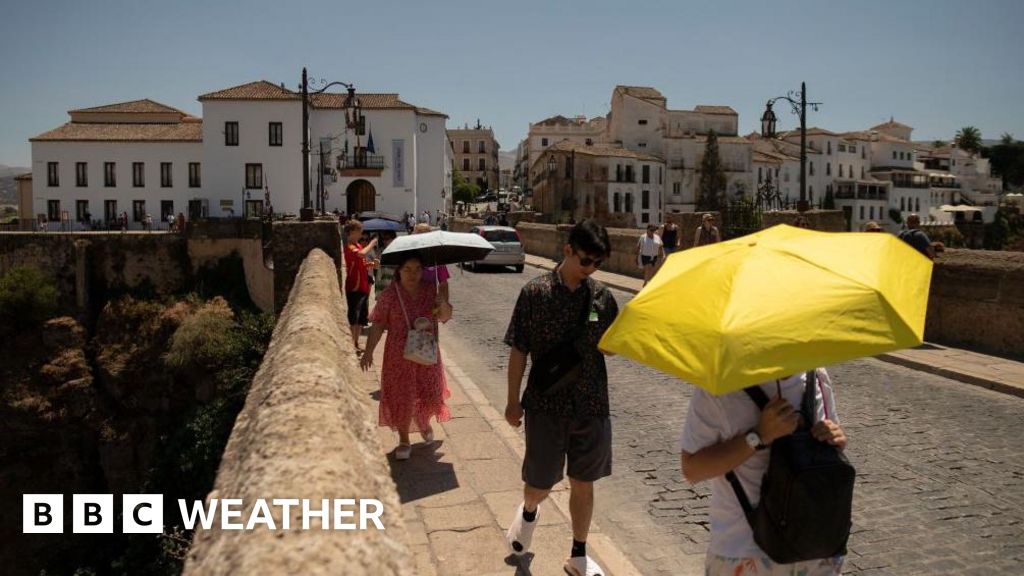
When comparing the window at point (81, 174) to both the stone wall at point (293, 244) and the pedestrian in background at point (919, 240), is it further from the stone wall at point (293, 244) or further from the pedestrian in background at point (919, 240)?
the pedestrian in background at point (919, 240)

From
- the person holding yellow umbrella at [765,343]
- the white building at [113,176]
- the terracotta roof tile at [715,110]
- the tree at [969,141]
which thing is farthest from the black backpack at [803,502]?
the tree at [969,141]

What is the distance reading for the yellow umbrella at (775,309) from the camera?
2551 mm

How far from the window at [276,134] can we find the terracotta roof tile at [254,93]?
1907mm

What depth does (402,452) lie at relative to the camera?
653 cm

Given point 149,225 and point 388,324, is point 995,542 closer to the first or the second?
point 388,324

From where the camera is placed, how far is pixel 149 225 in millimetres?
55469

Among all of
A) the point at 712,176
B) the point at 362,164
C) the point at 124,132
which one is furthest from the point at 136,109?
the point at 712,176

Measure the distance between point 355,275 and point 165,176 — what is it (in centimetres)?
5470

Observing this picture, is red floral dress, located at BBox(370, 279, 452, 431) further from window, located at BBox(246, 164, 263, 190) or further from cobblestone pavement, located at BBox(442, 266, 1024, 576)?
window, located at BBox(246, 164, 263, 190)

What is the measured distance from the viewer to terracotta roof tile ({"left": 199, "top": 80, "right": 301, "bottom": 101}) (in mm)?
57469

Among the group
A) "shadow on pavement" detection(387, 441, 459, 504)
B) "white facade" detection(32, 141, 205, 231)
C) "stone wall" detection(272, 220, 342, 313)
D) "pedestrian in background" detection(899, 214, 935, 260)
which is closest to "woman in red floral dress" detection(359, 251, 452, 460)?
"shadow on pavement" detection(387, 441, 459, 504)

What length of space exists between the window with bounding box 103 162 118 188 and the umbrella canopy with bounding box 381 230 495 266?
59894 mm

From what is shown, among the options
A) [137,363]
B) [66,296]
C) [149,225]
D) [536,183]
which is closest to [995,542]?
[137,363]

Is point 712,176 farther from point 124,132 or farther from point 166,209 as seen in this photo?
point 124,132
